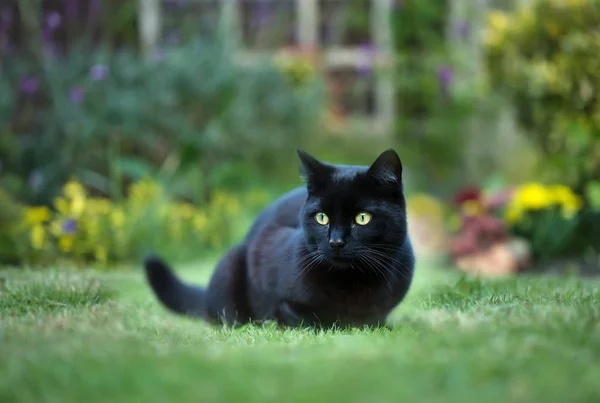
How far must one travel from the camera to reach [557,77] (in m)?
5.42

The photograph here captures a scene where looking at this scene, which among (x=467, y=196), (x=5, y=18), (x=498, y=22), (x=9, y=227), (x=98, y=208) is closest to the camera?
(x=9, y=227)

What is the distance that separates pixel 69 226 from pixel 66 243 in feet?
0.51

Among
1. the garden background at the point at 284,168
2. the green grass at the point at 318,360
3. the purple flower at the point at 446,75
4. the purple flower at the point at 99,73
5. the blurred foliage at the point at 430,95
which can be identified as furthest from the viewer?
the blurred foliage at the point at 430,95

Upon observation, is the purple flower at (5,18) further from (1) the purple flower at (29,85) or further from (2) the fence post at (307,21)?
(2) the fence post at (307,21)

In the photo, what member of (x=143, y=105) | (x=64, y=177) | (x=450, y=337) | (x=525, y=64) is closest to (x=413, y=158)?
(x=525, y=64)

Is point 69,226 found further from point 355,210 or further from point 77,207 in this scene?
point 355,210

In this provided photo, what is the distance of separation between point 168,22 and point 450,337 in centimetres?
664

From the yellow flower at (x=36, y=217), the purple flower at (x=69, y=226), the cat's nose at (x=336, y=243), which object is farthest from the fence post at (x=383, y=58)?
the cat's nose at (x=336, y=243)

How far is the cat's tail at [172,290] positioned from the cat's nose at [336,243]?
103 centimetres

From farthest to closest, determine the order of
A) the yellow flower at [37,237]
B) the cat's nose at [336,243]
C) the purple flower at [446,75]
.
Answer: the purple flower at [446,75] → the yellow flower at [37,237] → the cat's nose at [336,243]

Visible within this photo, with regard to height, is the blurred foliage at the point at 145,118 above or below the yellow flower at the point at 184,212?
above

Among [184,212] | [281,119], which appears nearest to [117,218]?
[184,212]

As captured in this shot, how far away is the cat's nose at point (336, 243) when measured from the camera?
89.0 inches

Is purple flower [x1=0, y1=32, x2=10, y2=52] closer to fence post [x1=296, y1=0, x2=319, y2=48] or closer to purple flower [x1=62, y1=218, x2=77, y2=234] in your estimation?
purple flower [x1=62, y1=218, x2=77, y2=234]
